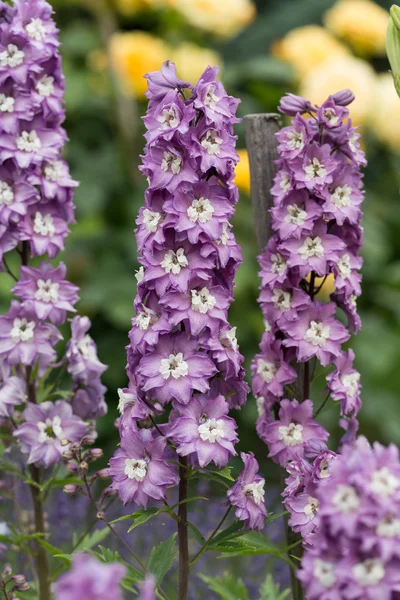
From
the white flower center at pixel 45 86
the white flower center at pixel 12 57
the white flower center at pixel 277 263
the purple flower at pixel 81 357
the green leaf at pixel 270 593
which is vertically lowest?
the green leaf at pixel 270 593

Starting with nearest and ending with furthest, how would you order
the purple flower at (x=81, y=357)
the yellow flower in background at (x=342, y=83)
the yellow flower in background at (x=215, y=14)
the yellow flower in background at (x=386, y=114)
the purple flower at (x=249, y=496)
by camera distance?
the purple flower at (x=249, y=496) < the purple flower at (x=81, y=357) < the yellow flower in background at (x=342, y=83) < the yellow flower in background at (x=386, y=114) < the yellow flower in background at (x=215, y=14)

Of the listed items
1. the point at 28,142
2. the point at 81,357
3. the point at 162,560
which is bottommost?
the point at 162,560

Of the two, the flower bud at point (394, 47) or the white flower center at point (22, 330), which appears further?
the white flower center at point (22, 330)

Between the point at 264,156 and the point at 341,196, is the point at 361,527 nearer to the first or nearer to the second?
the point at 341,196

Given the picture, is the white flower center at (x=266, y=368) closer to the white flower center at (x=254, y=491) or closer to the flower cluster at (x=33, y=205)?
the white flower center at (x=254, y=491)

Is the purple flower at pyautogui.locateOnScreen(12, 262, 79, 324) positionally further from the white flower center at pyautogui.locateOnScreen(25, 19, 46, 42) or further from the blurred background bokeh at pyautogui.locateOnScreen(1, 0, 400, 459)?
the blurred background bokeh at pyautogui.locateOnScreen(1, 0, 400, 459)

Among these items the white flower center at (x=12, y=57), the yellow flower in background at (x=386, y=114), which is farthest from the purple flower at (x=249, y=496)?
the yellow flower in background at (x=386, y=114)

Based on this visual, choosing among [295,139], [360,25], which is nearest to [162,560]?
[295,139]
